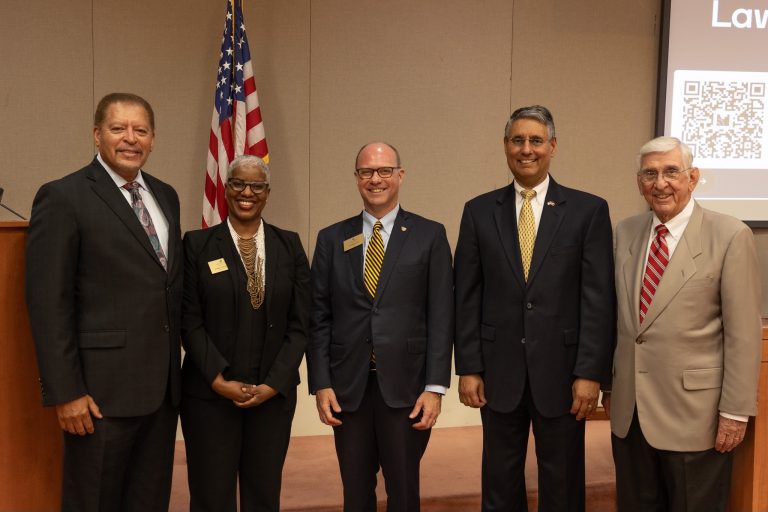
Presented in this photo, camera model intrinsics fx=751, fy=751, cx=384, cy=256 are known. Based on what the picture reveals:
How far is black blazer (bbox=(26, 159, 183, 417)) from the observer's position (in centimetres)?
231

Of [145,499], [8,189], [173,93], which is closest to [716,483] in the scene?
[145,499]

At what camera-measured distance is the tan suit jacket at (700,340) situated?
253 centimetres

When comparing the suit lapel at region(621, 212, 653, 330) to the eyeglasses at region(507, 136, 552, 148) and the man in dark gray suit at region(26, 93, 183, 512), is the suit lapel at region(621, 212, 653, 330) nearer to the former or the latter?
the eyeglasses at region(507, 136, 552, 148)

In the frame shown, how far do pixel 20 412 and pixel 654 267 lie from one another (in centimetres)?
223

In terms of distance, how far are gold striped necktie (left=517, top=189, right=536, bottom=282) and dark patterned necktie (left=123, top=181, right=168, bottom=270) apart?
50.2 inches

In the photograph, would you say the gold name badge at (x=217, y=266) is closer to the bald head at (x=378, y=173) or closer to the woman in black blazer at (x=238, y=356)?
the woman in black blazer at (x=238, y=356)

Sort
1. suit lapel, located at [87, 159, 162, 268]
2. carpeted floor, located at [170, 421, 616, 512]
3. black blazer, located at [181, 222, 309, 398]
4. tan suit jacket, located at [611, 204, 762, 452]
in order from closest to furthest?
suit lapel, located at [87, 159, 162, 268] < tan suit jacket, located at [611, 204, 762, 452] < black blazer, located at [181, 222, 309, 398] < carpeted floor, located at [170, 421, 616, 512]

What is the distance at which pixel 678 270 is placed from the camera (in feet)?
8.47

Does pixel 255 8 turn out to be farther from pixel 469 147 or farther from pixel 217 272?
pixel 217 272

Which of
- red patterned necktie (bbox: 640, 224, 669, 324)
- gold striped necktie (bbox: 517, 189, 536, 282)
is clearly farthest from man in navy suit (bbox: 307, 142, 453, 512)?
red patterned necktie (bbox: 640, 224, 669, 324)

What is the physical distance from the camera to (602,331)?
2.71 meters

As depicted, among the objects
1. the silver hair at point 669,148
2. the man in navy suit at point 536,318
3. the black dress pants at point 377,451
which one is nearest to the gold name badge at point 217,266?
the black dress pants at point 377,451

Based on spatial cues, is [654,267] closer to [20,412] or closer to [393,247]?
[393,247]

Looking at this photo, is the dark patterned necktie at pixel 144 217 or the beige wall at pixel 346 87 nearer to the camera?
the dark patterned necktie at pixel 144 217
